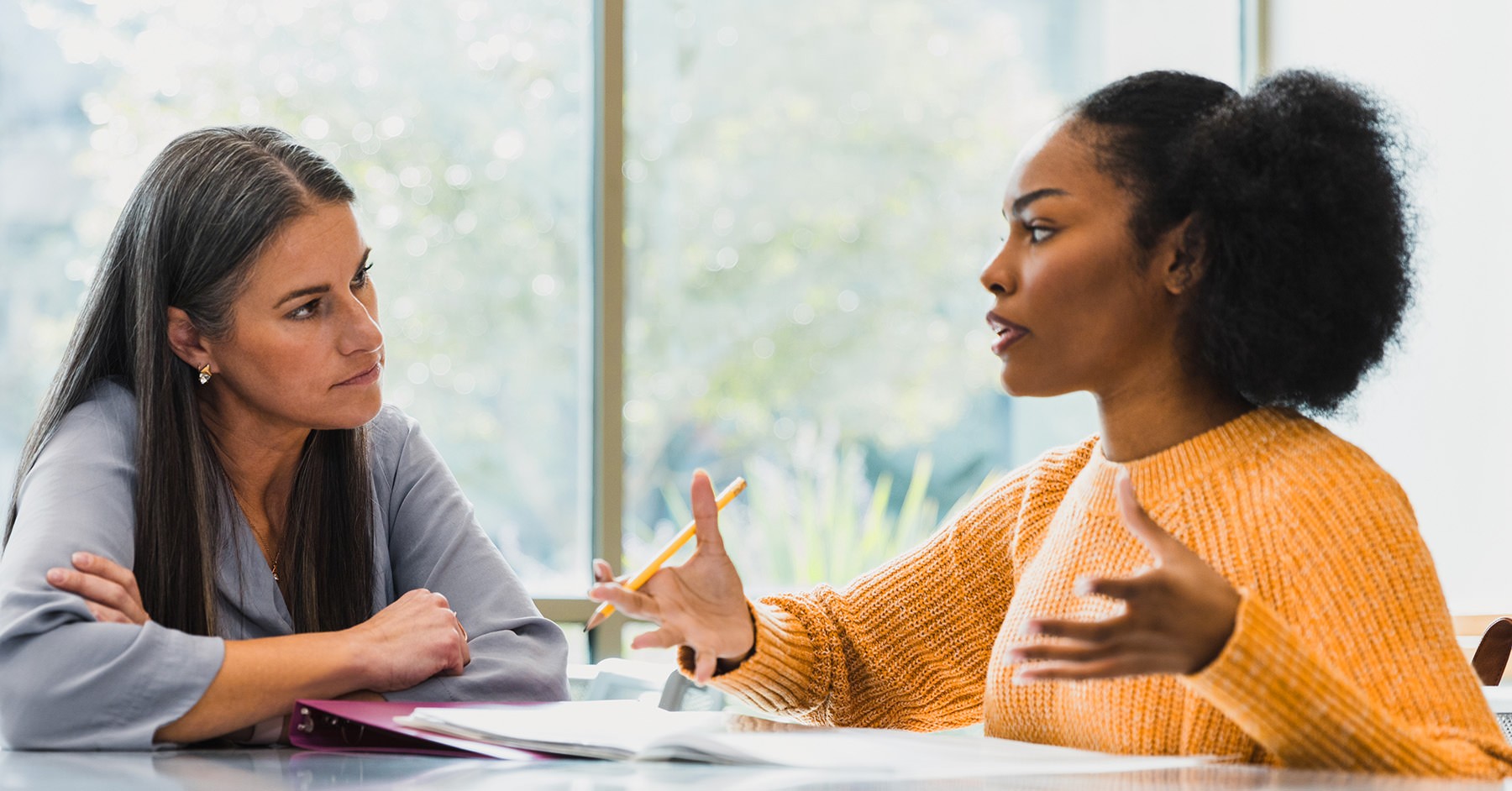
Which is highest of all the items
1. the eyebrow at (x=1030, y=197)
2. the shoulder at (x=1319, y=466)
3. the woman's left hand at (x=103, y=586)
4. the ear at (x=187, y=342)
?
the eyebrow at (x=1030, y=197)

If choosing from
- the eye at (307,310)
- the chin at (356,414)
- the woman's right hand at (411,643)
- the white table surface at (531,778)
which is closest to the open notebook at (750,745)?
the white table surface at (531,778)

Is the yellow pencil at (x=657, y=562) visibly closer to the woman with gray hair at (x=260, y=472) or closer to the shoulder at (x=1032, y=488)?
the woman with gray hair at (x=260, y=472)

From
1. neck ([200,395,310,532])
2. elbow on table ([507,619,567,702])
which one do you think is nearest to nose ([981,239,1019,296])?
elbow on table ([507,619,567,702])

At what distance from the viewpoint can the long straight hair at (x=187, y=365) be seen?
152cm

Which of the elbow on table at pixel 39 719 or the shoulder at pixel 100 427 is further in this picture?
the shoulder at pixel 100 427

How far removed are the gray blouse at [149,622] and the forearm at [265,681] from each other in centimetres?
2

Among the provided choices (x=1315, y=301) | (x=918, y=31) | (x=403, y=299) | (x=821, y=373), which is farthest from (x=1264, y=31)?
(x=1315, y=301)

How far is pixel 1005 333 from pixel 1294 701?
1.65 ft

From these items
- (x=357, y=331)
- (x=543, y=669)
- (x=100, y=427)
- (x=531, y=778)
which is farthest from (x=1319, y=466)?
(x=100, y=427)

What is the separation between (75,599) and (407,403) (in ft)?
6.34

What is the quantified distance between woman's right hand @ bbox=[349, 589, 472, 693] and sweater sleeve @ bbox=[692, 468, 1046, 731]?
348mm

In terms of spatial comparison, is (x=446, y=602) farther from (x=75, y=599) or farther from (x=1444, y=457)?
(x=1444, y=457)

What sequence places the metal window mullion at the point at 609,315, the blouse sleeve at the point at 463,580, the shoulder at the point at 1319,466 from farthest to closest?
the metal window mullion at the point at 609,315 < the blouse sleeve at the point at 463,580 < the shoulder at the point at 1319,466

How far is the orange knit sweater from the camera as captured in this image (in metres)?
1.01
